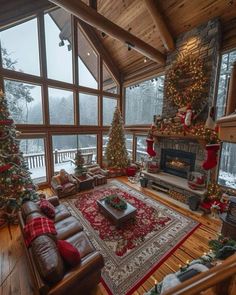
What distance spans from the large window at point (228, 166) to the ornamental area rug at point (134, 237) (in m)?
1.67

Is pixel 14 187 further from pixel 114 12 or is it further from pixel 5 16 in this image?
pixel 114 12

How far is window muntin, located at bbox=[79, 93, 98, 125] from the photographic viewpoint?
638cm

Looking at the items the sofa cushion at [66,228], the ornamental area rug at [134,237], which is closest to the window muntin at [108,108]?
the ornamental area rug at [134,237]

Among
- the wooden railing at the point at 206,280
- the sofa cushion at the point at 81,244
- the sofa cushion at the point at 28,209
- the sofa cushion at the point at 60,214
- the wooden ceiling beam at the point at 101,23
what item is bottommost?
the sofa cushion at the point at 81,244

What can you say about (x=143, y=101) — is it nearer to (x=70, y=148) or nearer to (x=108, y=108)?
(x=108, y=108)

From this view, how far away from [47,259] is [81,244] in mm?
785

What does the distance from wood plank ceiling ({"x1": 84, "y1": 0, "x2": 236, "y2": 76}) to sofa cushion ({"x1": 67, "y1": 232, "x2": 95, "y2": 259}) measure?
6030mm

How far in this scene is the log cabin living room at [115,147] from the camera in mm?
2104

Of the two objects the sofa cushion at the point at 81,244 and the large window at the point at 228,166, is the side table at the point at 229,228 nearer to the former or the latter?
the large window at the point at 228,166

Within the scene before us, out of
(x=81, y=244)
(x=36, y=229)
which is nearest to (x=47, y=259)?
(x=36, y=229)

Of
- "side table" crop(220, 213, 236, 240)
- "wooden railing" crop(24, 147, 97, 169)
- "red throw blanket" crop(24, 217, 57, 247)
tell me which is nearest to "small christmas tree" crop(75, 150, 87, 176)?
"wooden railing" crop(24, 147, 97, 169)

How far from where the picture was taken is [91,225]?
3428 mm

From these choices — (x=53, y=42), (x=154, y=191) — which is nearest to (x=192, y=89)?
(x=154, y=191)

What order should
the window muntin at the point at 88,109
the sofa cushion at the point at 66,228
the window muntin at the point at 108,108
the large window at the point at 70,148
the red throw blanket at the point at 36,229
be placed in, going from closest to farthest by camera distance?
1. the red throw blanket at the point at 36,229
2. the sofa cushion at the point at 66,228
3. the large window at the point at 70,148
4. the window muntin at the point at 88,109
5. the window muntin at the point at 108,108
